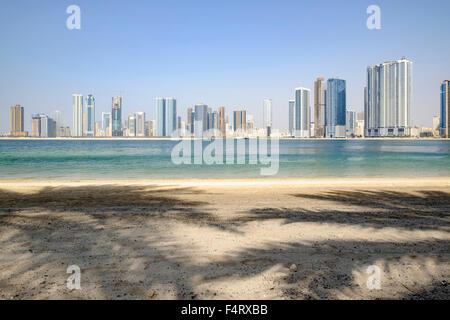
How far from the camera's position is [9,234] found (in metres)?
7.32

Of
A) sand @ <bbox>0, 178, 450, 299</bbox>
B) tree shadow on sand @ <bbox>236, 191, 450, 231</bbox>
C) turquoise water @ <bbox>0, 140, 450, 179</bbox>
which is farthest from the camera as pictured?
turquoise water @ <bbox>0, 140, 450, 179</bbox>

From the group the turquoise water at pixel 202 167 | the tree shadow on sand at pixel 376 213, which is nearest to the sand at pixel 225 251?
the tree shadow on sand at pixel 376 213

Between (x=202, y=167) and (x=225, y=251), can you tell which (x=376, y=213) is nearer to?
(x=225, y=251)

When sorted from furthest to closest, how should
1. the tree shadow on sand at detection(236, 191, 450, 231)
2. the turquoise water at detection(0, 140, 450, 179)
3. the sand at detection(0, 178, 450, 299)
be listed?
1. the turquoise water at detection(0, 140, 450, 179)
2. the tree shadow on sand at detection(236, 191, 450, 231)
3. the sand at detection(0, 178, 450, 299)

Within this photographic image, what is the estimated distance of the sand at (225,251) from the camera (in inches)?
175

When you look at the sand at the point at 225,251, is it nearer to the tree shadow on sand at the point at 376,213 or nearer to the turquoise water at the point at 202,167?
the tree shadow on sand at the point at 376,213

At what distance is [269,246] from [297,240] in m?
0.75

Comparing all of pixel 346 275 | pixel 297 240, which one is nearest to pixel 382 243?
pixel 297 240

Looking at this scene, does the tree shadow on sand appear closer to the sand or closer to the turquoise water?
the sand

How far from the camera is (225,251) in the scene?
237 inches

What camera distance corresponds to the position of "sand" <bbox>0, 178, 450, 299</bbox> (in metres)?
4.45

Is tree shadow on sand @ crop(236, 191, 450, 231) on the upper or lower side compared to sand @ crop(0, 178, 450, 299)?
lower

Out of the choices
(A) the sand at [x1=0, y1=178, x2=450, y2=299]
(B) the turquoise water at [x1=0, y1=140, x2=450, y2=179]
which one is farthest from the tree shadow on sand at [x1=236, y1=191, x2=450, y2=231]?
(B) the turquoise water at [x1=0, y1=140, x2=450, y2=179]
